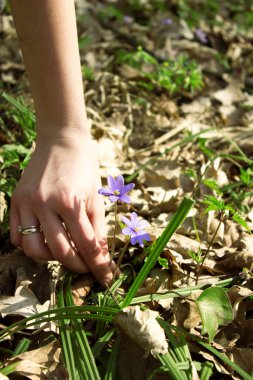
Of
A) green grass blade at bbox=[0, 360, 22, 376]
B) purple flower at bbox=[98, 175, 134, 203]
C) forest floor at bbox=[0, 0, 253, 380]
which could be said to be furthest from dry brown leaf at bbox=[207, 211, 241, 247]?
green grass blade at bbox=[0, 360, 22, 376]

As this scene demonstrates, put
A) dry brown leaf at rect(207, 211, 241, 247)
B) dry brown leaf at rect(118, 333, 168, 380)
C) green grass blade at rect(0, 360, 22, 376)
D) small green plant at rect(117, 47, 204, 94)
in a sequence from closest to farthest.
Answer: green grass blade at rect(0, 360, 22, 376)
dry brown leaf at rect(118, 333, 168, 380)
dry brown leaf at rect(207, 211, 241, 247)
small green plant at rect(117, 47, 204, 94)

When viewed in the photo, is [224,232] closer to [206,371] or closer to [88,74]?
[206,371]

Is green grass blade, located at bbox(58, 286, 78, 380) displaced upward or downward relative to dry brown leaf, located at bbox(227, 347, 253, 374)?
upward

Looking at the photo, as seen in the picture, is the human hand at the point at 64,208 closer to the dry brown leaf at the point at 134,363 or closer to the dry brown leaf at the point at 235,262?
the dry brown leaf at the point at 134,363

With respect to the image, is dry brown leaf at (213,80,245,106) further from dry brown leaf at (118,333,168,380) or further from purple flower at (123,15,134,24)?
dry brown leaf at (118,333,168,380)

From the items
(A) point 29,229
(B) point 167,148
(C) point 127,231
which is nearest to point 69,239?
(A) point 29,229
